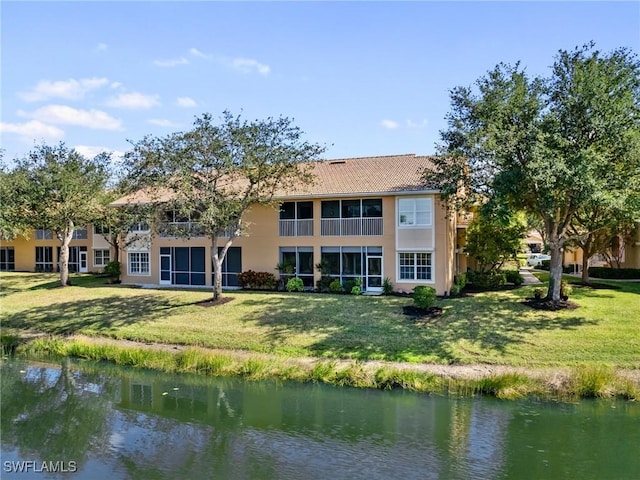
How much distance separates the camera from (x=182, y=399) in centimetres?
1544

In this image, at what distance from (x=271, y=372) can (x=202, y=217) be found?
8712 millimetres

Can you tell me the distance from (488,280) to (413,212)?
17.2ft

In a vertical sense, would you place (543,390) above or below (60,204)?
below

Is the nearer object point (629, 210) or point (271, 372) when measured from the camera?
point (271, 372)

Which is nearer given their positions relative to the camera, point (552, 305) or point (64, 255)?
point (552, 305)

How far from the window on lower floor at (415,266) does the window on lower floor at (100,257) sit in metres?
25.9

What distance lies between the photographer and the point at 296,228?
28312mm

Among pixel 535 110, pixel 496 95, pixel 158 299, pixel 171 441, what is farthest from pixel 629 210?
pixel 158 299

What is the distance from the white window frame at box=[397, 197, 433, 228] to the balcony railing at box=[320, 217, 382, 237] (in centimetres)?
119

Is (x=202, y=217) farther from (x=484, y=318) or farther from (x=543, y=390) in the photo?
(x=543, y=390)

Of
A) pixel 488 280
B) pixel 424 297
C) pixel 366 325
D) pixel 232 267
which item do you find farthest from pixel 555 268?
pixel 232 267

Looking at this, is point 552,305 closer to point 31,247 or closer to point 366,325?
point 366,325

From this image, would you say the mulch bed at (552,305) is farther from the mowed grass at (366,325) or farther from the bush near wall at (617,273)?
the bush near wall at (617,273)

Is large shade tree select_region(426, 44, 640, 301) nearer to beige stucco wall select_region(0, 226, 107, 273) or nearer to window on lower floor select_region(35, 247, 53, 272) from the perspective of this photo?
beige stucco wall select_region(0, 226, 107, 273)
